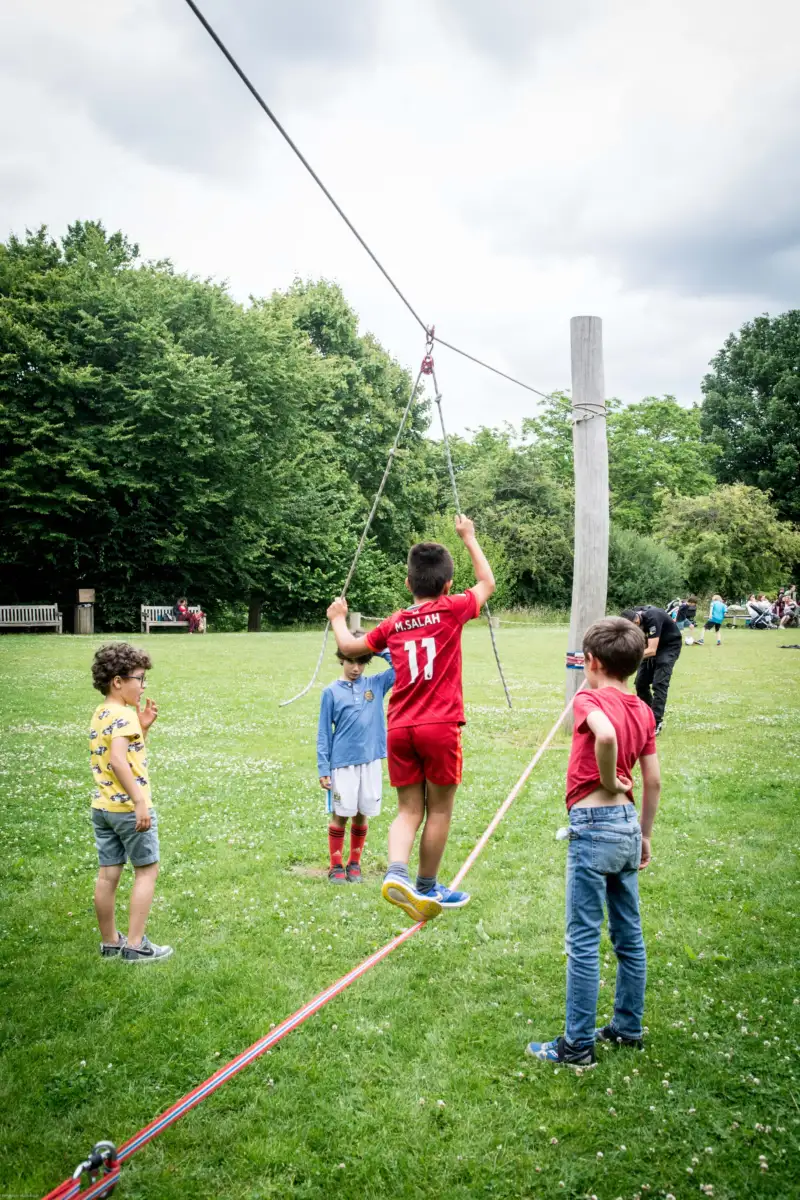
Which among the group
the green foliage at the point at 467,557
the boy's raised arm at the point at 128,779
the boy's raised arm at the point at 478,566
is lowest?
the boy's raised arm at the point at 128,779

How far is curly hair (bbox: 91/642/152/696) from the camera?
15.3 ft

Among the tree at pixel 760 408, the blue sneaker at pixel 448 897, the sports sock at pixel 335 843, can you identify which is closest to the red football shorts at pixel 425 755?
the blue sneaker at pixel 448 897

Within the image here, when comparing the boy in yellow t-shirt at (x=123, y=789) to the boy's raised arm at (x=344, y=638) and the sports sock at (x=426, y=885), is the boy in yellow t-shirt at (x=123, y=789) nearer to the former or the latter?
the boy's raised arm at (x=344, y=638)

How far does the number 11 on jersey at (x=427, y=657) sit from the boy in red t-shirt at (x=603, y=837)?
800 millimetres

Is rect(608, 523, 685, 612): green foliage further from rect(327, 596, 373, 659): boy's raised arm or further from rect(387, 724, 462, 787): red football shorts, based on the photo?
rect(387, 724, 462, 787): red football shorts

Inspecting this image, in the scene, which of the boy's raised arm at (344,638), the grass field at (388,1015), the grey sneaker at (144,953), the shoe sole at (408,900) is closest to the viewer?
the grass field at (388,1015)

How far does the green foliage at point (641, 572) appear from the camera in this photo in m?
44.4

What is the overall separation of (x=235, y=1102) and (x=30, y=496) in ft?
97.0

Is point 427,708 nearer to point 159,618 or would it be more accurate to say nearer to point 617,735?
point 617,735

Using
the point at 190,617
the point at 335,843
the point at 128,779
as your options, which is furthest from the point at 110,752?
the point at 190,617

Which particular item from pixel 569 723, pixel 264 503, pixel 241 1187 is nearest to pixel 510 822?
pixel 569 723

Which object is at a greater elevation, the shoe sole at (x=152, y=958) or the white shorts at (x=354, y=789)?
the white shorts at (x=354, y=789)

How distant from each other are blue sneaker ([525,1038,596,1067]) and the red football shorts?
1212 millimetres

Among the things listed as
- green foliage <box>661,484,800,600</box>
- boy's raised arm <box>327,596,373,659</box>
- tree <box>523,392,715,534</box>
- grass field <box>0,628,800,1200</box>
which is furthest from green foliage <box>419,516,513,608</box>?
boy's raised arm <box>327,596,373,659</box>
